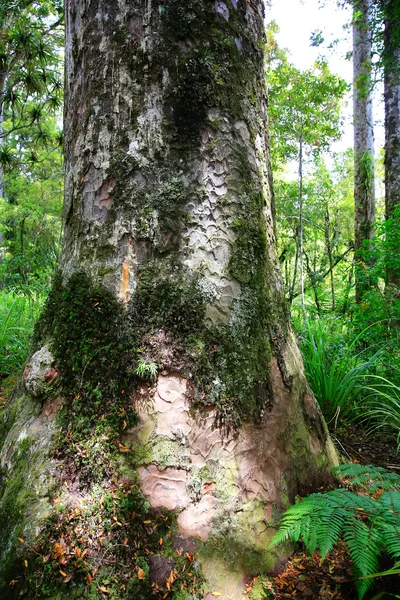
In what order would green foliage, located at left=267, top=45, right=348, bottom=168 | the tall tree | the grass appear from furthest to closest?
green foliage, located at left=267, top=45, right=348, bottom=168, the tall tree, the grass

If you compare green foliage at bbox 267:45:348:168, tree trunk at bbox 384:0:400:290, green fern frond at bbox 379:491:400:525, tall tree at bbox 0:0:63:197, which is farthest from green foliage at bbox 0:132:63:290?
green fern frond at bbox 379:491:400:525

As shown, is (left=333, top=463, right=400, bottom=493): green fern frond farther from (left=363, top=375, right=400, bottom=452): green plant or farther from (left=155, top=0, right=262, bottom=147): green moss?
(left=155, top=0, right=262, bottom=147): green moss

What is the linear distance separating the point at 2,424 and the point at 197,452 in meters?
0.88

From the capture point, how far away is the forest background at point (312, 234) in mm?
2684

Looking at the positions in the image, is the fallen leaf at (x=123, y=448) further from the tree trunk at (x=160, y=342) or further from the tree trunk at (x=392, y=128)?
the tree trunk at (x=392, y=128)

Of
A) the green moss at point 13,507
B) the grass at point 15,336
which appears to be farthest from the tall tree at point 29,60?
the green moss at point 13,507

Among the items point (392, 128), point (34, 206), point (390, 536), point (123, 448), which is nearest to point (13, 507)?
point (123, 448)

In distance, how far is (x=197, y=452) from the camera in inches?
47.3

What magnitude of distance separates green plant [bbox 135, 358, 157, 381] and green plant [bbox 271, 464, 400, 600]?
61cm

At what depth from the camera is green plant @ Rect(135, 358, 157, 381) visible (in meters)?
1.22

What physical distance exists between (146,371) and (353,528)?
2.54ft

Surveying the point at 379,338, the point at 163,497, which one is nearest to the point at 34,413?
the point at 163,497

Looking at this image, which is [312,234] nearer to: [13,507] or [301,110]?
[301,110]

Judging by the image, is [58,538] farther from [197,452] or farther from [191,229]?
[191,229]
